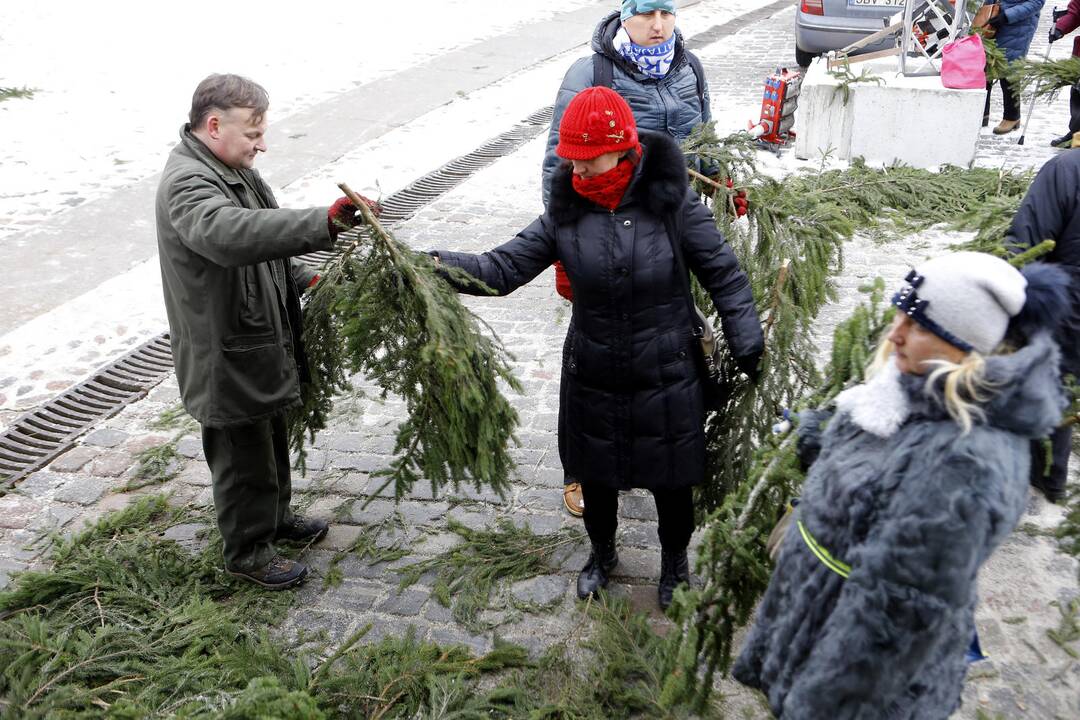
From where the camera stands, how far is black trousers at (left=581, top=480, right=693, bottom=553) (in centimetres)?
387

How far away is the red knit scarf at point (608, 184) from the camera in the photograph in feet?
11.2

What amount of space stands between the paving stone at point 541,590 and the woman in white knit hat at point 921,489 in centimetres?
182

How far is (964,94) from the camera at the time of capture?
31.3 ft

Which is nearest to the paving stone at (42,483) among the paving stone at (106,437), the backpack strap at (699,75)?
the paving stone at (106,437)

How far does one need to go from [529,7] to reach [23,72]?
9.69 meters

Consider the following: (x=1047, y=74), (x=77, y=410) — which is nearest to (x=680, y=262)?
(x=77, y=410)

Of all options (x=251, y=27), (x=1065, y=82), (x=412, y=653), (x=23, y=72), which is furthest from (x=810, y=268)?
(x=251, y=27)

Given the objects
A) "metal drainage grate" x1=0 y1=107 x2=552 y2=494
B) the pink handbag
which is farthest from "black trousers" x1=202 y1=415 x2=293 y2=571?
the pink handbag

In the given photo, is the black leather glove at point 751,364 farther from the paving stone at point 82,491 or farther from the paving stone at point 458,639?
the paving stone at point 82,491

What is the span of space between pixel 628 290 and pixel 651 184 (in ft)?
1.27

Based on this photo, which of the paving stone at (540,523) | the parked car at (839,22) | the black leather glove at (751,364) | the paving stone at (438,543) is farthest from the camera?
the parked car at (839,22)

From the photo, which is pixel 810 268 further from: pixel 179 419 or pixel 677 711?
pixel 179 419

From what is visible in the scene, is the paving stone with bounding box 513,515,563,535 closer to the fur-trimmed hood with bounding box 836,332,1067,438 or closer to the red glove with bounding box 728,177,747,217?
the red glove with bounding box 728,177,747,217

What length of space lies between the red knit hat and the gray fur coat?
1343 millimetres
